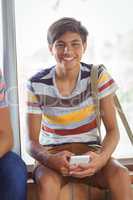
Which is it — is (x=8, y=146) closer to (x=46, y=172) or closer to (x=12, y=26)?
(x=46, y=172)

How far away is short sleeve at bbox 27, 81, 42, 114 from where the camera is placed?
1.37m

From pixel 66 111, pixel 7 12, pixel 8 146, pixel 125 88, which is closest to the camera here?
pixel 8 146

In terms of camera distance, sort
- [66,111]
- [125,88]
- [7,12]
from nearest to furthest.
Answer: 1. [66,111]
2. [7,12]
3. [125,88]

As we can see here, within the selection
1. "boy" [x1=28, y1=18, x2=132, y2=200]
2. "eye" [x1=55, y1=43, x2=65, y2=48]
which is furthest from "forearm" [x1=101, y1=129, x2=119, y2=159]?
"eye" [x1=55, y1=43, x2=65, y2=48]

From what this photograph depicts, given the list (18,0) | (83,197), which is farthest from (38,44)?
(83,197)

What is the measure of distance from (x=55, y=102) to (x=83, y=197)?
0.40 metres

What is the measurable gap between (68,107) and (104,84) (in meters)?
0.17

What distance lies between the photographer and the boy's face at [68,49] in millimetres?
1337

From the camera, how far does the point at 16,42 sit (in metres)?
1.57

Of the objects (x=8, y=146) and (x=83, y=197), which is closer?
(x=8, y=146)

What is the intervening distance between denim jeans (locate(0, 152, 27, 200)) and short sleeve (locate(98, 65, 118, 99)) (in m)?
0.44

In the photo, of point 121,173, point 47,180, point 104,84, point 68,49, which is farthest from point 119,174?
point 68,49

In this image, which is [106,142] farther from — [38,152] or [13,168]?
[13,168]

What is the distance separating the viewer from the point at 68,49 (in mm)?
1336
